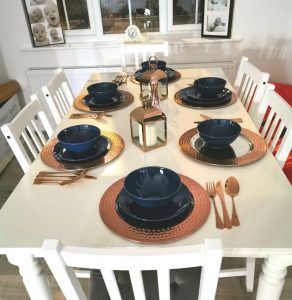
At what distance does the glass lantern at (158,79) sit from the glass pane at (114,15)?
121cm

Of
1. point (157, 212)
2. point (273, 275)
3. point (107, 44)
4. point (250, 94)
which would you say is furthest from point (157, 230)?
point (107, 44)

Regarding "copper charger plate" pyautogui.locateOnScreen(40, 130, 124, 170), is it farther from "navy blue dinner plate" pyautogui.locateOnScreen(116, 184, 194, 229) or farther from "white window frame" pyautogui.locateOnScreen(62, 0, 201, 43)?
"white window frame" pyautogui.locateOnScreen(62, 0, 201, 43)

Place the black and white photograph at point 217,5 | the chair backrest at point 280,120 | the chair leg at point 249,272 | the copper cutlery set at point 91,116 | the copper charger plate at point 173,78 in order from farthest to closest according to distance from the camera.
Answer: the black and white photograph at point 217,5
the copper charger plate at point 173,78
the copper cutlery set at point 91,116
the chair leg at point 249,272
the chair backrest at point 280,120

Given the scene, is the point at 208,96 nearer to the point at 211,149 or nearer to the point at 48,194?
the point at 211,149

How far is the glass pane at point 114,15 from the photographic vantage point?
101 inches

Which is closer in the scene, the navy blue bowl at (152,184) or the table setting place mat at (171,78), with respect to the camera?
the navy blue bowl at (152,184)

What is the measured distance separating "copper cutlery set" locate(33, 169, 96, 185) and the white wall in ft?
5.83

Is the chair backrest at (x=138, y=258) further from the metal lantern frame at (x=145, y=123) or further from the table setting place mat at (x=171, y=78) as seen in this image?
the table setting place mat at (x=171, y=78)

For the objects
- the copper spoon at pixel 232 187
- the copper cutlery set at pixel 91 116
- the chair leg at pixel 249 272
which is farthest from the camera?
the copper cutlery set at pixel 91 116

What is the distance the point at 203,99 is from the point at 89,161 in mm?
697

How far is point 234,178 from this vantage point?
38.9 inches

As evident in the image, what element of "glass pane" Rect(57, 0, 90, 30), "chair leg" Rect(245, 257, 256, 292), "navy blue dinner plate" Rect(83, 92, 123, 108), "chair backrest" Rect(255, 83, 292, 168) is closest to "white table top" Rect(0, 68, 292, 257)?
"chair backrest" Rect(255, 83, 292, 168)

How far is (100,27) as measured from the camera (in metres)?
2.61

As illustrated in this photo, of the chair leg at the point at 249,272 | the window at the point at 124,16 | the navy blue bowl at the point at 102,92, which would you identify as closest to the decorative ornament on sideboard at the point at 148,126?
the navy blue bowl at the point at 102,92
